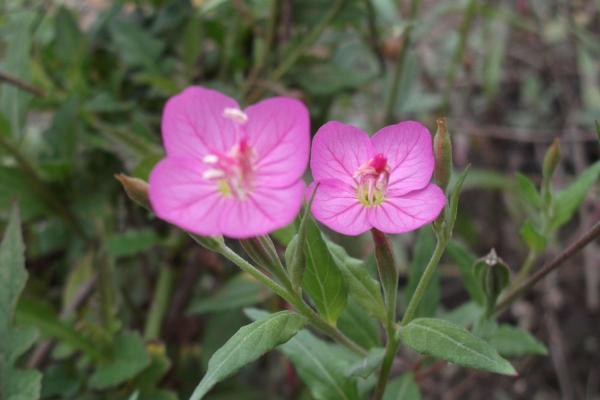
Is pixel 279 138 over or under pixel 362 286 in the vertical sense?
over

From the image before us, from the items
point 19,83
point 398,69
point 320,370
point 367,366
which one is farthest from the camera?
point 398,69

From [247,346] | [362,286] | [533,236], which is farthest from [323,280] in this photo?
[533,236]

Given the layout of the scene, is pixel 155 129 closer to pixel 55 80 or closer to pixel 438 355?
pixel 55 80

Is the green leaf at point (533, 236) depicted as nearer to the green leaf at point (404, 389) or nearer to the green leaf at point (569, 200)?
the green leaf at point (569, 200)

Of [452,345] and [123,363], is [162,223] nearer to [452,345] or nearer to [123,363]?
[123,363]

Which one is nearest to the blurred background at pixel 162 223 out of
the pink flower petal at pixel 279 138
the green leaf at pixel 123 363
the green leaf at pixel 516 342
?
the green leaf at pixel 123 363

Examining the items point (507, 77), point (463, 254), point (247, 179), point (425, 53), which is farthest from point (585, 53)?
point (247, 179)
